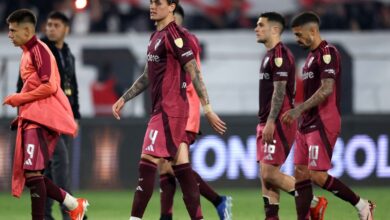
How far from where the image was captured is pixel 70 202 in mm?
10047

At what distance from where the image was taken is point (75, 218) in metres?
10.1

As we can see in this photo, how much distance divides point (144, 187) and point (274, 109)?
1.53m

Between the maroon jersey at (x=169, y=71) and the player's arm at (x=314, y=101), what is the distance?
1021 mm

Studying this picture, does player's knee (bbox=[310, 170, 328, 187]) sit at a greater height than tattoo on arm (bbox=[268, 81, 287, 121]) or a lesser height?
lesser

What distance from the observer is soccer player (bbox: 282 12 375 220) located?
10.1 m

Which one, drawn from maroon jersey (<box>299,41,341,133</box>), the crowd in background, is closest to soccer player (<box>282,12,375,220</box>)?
maroon jersey (<box>299,41,341,133</box>)

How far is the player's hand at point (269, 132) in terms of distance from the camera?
1004 cm

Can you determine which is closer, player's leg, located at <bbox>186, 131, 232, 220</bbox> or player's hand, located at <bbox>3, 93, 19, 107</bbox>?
player's hand, located at <bbox>3, 93, 19, 107</bbox>

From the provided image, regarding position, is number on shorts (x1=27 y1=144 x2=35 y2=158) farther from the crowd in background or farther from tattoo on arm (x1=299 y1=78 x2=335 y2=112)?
the crowd in background

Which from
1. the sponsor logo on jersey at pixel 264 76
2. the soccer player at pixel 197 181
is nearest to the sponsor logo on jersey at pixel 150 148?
the soccer player at pixel 197 181

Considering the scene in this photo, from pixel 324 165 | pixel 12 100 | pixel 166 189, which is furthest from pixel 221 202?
pixel 12 100

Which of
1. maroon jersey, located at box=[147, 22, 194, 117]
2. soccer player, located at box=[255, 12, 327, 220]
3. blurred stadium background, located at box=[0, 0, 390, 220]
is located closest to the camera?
maroon jersey, located at box=[147, 22, 194, 117]

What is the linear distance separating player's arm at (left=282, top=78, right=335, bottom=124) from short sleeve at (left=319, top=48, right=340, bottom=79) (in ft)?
0.16

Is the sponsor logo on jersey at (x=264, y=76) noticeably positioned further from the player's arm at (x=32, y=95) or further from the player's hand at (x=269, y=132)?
the player's arm at (x=32, y=95)
